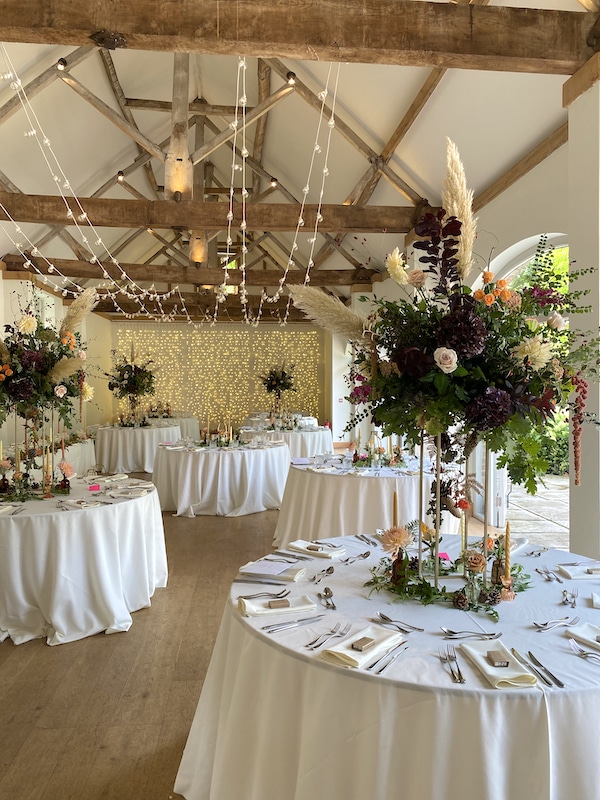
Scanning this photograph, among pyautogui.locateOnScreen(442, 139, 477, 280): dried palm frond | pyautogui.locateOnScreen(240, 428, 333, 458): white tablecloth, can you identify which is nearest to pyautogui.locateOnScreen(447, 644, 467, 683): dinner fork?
pyautogui.locateOnScreen(442, 139, 477, 280): dried palm frond

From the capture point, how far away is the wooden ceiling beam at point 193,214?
7.68 meters

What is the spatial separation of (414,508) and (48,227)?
26.4ft

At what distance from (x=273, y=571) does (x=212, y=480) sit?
4.91 m

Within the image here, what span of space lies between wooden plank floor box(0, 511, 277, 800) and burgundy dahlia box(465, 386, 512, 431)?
1812 mm

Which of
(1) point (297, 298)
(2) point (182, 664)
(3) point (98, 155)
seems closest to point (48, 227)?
(3) point (98, 155)

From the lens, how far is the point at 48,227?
10164 millimetres

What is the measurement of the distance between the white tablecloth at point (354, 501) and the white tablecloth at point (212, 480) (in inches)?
79.3

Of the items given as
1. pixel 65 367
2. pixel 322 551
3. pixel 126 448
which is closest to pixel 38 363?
pixel 65 367

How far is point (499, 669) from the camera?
1557 mm

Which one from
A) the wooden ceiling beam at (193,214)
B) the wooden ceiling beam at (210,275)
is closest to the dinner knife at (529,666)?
the wooden ceiling beam at (193,214)

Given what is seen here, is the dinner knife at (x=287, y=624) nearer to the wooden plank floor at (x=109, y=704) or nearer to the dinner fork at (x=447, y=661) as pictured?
the dinner fork at (x=447, y=661)

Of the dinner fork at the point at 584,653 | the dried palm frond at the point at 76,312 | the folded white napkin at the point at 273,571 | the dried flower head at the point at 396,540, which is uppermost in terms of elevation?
the dried palm frond at the point at 76,312

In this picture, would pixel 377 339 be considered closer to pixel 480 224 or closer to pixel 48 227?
pixel 480 224

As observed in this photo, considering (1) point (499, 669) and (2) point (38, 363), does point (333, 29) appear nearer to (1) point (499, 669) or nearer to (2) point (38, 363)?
(2) point (38, 363)
